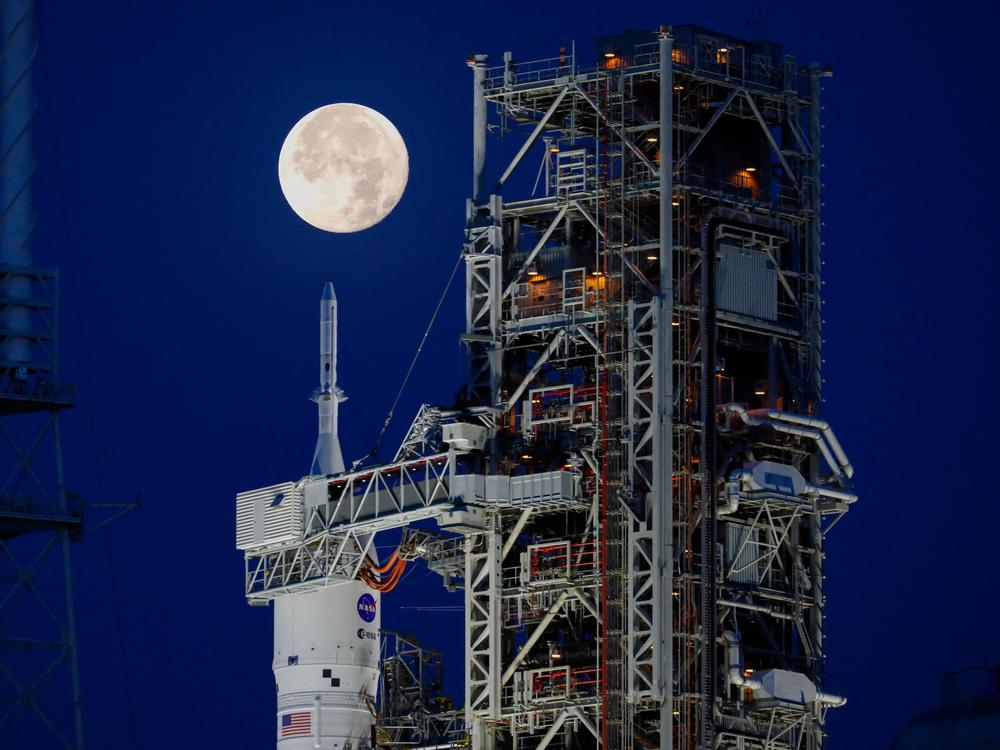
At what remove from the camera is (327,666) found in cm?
14812

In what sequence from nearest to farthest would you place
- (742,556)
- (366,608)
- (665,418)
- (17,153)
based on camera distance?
(17,153) < (665,418) < (742,556) < (366,608)

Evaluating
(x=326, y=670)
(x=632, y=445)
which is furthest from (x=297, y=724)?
(x=632, y=445)

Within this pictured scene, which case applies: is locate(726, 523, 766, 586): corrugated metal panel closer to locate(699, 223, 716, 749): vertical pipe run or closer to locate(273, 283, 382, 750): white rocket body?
locate(699, 223, 716, 749): vertical pipe run

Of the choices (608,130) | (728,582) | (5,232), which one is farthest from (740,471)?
(5,232)

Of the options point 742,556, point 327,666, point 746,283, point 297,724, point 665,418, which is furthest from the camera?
point 327,666

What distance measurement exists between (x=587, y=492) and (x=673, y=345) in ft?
19.9

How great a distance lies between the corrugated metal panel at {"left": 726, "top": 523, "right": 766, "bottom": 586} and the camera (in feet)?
454

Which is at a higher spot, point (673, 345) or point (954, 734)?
point (673, 345)

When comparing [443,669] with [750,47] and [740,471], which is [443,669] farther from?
[750,47]

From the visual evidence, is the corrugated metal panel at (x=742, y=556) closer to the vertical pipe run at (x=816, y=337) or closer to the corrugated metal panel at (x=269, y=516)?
the vertical pipe run at (x=816, y=337)

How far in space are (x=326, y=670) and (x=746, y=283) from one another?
22.3 m

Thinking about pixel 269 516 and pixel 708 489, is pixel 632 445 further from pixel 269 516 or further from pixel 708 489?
pixel 269 516

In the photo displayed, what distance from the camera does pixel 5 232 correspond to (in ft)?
441

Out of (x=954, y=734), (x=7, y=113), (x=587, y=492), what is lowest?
(x=954, y=734)
